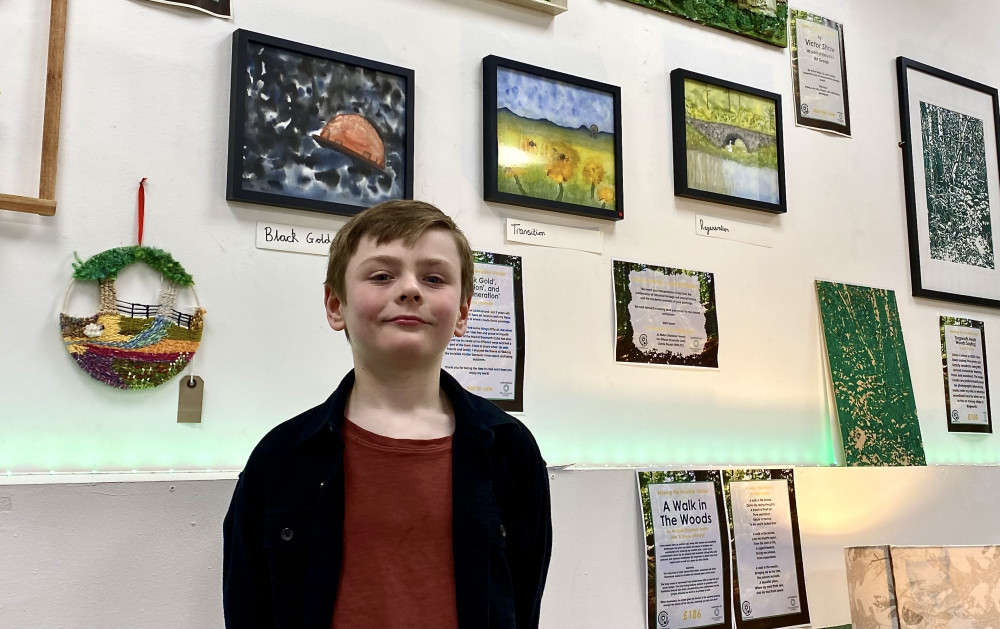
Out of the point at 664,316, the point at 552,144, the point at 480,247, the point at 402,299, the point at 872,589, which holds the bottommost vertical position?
the point at 872,589

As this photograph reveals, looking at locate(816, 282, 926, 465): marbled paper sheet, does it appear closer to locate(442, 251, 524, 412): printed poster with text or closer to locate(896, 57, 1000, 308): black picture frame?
locate(896, 57, 1000, 308): black picture frame

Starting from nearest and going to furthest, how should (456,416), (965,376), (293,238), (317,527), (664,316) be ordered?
(317,527)
(456,416)
(293,238)
(664,316)
(965,376)

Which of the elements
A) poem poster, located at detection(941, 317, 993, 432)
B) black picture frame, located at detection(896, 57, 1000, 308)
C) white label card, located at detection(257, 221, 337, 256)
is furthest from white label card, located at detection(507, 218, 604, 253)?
poem poster, located at detection(941, 317, 993, 432)

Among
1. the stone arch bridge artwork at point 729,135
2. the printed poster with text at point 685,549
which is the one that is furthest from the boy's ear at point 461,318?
the stone arch bridge artwork at point 729,135

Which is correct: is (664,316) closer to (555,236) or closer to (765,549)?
(555,236)

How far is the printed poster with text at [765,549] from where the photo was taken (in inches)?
69.6

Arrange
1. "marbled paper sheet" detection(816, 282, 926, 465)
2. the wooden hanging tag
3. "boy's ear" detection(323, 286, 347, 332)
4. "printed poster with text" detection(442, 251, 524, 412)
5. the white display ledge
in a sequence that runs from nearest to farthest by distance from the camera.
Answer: "boy's ear" detection(323, 286, 347, 332), the wooden hanging tag, "printed poster with text" detection(442, 251, 524, 412), the white display ledge, "marbled paper sheet" detection(816, 282, 926, 465)

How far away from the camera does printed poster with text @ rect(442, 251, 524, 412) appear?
158 centimetres

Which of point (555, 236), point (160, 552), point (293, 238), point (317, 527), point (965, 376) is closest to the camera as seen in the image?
point (317, 527)

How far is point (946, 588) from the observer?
1.49 meters

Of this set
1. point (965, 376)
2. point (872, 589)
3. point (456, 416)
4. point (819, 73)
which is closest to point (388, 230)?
point (456, 416)

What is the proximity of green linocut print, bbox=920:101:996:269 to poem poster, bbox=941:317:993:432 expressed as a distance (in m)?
0.19

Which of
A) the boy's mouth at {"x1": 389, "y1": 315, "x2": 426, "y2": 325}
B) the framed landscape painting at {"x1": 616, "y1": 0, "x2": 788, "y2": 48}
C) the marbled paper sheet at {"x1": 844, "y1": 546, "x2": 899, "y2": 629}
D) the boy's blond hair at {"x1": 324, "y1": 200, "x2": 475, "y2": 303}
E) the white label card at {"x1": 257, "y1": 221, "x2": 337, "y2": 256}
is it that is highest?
the framed landscape painting at {"x1": 616, "y1": 0, "x2": 788, "y2": 48}

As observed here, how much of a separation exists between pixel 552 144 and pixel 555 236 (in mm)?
193
